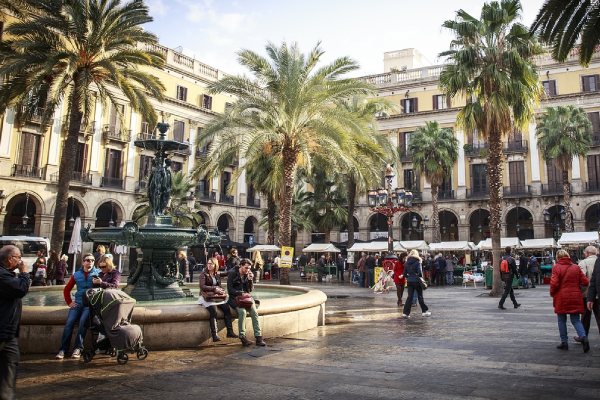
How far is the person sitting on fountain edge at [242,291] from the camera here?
7055 millimetres

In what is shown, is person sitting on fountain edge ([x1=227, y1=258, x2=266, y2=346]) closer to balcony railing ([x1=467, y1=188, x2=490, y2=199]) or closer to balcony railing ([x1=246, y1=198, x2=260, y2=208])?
balcony railing ([x1=467, y1=188, x2=490, y2=199])

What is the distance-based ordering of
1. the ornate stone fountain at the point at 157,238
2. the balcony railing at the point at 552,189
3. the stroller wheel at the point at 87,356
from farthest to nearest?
the balcony railing at the point at 552,189 → the ornate stone fountain at the point at 157,238 → the stroller wheel at the point at 87,356

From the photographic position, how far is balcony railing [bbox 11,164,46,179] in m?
27.5

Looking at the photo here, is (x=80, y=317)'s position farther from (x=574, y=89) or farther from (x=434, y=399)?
(x=574, y=89)

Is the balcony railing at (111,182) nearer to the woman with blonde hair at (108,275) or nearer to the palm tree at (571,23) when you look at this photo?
the woman with blonde hair at (108,275)

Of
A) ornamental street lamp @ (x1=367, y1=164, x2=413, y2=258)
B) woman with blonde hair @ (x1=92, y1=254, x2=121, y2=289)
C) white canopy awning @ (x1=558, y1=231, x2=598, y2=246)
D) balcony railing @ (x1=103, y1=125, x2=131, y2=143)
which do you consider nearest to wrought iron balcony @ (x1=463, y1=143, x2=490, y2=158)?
white canopy awning @ (x1=558, y1=231, x2=598, y2=246)

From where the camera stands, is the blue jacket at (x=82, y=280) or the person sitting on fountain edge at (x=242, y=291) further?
the person sitting on fountain edge at (x=242, y=291)

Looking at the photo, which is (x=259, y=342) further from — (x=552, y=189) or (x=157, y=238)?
(x=552, y=189)

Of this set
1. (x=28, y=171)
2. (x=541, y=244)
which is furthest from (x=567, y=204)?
(x=28, y=171)

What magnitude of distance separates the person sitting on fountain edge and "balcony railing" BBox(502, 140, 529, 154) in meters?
36.0

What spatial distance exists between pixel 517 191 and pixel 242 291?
3591 centimetres

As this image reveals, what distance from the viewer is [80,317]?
616cm

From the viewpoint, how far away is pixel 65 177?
15.5m

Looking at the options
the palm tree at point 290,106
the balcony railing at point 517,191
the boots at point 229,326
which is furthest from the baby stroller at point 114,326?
the balcony railing at point 517,191
